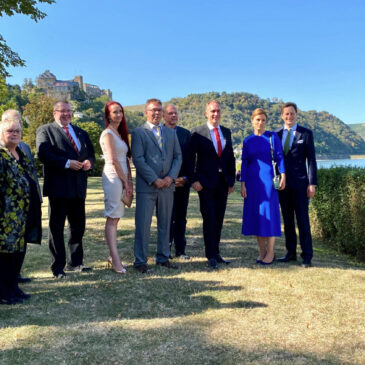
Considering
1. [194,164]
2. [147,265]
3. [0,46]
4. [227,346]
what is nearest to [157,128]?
[194,164]

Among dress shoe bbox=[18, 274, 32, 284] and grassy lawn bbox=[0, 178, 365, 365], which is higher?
dress shoe bbox=[18, 274, 32, 284]

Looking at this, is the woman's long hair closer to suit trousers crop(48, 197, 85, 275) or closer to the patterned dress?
suit trousers crop(48, 197, 85, 275)

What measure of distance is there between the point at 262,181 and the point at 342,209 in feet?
9.31

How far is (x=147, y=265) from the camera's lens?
17.9ft

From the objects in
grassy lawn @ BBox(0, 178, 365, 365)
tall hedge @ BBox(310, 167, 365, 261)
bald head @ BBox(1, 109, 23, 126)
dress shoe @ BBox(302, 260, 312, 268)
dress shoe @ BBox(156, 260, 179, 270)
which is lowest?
grassy lawn @ BBox(0, 178, 365, 365)

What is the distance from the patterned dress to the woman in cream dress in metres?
1.23

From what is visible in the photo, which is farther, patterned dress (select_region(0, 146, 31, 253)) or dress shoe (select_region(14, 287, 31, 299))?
dress shoe (select_region(14, 287, 31, 299))

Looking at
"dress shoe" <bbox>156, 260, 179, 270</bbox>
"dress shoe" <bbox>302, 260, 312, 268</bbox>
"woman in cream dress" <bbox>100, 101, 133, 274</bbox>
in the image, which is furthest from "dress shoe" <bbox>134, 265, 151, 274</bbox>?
"dress shoe" <bbox>302, 260, 312, 268</bbox>

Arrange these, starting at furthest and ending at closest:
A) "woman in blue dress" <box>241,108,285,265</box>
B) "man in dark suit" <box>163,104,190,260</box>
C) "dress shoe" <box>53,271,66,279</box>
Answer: "man in dark suit" <box>163,104,190,260</box>, "woman in blue dress" <box>241,108,285,265</box>, "dress shoe" <box>53,271,66,279</box>

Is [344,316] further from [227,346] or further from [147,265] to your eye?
[147,265]

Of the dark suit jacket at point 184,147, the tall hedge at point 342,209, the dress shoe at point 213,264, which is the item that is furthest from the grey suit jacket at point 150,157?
the tall hedge at point 342,209

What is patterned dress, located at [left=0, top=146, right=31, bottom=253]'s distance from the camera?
393 cm

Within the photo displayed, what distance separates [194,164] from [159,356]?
320 centimetres

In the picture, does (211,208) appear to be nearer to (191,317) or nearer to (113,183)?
(113,183)
